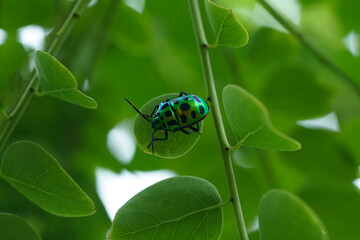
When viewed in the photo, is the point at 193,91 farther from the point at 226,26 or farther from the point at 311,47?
the point at 226,26

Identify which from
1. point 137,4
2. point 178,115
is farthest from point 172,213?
point 137,4

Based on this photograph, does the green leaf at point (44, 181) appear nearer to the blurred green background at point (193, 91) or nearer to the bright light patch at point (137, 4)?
the blurred green background at point (193, 91)

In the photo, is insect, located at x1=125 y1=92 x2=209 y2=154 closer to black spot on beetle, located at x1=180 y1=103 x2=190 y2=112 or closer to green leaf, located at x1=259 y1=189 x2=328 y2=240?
black spot on beetle, located at x1=180 y1=103 x2=190 y2=112

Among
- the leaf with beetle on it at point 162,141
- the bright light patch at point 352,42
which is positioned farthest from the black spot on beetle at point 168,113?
the bright light patch at point 352,42

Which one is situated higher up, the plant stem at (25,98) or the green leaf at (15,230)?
the plant stem at (25,98)

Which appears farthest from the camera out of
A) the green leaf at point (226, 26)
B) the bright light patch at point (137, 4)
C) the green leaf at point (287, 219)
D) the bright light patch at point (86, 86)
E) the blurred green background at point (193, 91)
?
the bright light patch at point (137, 4)

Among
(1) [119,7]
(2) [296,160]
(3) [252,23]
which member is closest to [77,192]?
(2) [296,160]

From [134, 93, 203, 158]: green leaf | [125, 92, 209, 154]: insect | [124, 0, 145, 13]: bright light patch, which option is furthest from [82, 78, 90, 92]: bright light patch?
[134, 93, 203, 158]: green leaf
